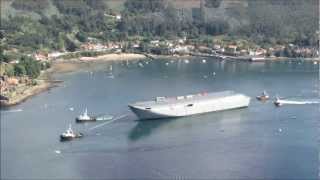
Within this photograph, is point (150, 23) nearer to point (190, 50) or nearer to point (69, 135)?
point (190, 50)

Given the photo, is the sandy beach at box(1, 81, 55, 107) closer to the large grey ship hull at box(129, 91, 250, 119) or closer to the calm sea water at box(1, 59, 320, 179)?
the calm sea water at box(1, 59, 320, 179)

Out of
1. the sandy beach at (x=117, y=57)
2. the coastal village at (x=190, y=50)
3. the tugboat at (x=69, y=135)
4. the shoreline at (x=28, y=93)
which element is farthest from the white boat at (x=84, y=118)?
the sandy beach at (x=117, y=57)

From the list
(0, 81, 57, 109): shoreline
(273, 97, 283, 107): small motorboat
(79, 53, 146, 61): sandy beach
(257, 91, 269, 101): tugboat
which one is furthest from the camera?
(79, 53, 146, 61): sandy beach

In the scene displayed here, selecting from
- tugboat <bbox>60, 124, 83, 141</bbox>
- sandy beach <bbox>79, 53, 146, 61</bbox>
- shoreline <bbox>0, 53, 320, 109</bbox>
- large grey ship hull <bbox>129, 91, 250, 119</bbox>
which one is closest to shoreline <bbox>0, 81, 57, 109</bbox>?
shoreline <bbox>0, 53, 320, 109</bbox>

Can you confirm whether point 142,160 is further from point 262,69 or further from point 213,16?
point 213,16

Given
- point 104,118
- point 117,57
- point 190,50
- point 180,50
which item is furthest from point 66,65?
point 104,118

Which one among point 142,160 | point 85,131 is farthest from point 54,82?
point 142,160
